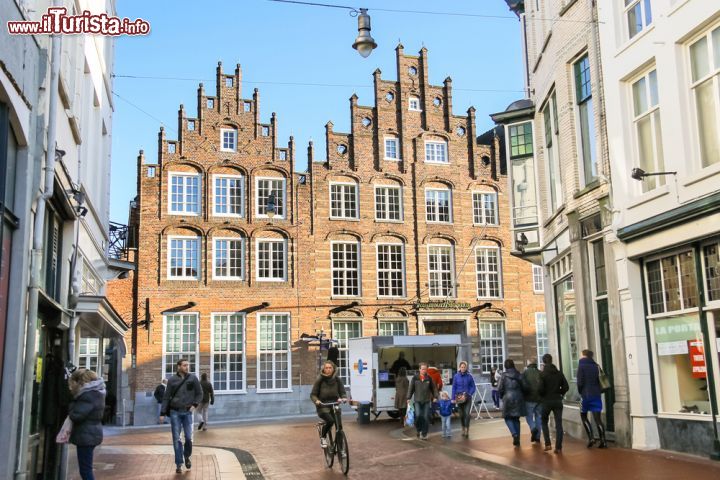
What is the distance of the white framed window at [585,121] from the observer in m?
15.8

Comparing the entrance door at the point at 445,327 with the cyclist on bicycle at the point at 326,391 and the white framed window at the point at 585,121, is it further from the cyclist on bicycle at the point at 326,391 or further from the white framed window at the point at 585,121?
the cyclist on bicycle at the point at 326,391

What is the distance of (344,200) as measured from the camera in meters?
36.9

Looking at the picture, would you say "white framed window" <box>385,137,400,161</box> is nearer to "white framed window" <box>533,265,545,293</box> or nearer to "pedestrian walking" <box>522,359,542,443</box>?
A: "white framed window" <box>533,265,545,293</box>

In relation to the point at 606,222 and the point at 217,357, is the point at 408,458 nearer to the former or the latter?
the point at 606,222

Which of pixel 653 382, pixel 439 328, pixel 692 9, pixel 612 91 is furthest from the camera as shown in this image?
pixel 439 328

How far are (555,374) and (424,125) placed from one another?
2573cm

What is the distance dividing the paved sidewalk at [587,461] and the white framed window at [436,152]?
77.3 ft

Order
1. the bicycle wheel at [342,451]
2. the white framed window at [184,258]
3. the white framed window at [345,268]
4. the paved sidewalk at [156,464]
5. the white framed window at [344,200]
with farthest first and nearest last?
the white framed window at [344,200], the white framed window at [345,268], the white framed window at [184,258], the paved sidewalk at [156,464], the bicycle wheel at [342,451]

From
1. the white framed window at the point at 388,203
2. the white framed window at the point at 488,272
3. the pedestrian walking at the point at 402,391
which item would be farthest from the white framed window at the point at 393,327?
the pedestrian walking at the point at 402,391

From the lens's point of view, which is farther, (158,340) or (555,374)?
(158,340)

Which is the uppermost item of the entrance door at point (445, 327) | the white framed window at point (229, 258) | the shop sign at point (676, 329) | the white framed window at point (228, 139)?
the white framed window at point (228, 139)

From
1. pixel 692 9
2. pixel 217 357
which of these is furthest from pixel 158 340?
pixel 692 9

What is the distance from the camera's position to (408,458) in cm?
1380

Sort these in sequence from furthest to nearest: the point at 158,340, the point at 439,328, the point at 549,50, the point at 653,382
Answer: the point at 439,328 → the point at 158,340 → the point at 549,50 → the point at 653,382
